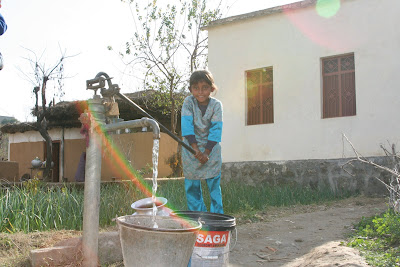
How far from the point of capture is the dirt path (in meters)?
3.00

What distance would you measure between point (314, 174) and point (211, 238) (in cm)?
530

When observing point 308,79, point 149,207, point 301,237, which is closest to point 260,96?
point 308,79

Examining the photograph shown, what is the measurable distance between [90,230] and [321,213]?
353 cm

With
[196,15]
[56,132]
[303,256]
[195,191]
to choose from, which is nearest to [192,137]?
[195,191]

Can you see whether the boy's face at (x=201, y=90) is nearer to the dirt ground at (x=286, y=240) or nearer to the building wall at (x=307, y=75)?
the dirt ground at (x=286, y=240)

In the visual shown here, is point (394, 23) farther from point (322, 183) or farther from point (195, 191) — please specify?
point (195, 191)

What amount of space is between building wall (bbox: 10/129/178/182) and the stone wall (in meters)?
2.27

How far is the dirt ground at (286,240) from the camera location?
115 inches

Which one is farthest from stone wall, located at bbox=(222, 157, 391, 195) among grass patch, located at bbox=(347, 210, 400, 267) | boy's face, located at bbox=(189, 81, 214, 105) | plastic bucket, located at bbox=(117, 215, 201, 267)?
plastic bucket, located at bbox=(117, 215, 201, 267)

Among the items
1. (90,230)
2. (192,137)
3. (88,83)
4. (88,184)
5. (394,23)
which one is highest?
(394,23)

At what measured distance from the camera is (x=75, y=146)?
45.2 ft

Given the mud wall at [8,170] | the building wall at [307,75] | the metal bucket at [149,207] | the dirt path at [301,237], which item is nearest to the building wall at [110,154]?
the mud wall at [8,170]

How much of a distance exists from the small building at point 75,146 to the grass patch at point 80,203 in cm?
416

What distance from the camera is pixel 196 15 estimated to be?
1090cm
